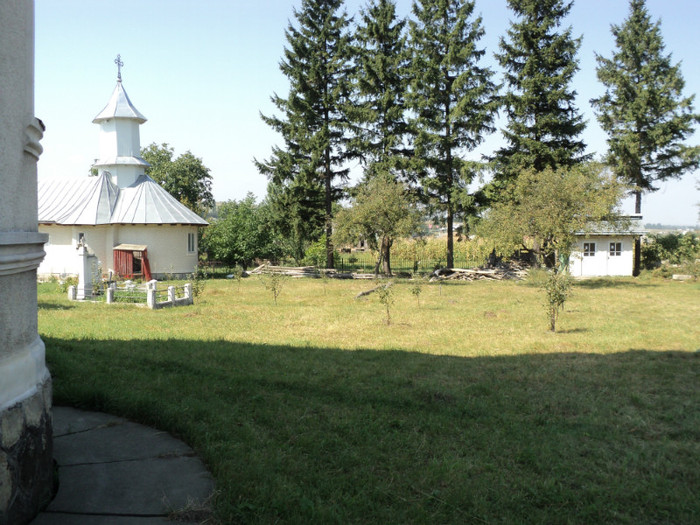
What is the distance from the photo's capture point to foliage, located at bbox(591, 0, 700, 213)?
114 ft

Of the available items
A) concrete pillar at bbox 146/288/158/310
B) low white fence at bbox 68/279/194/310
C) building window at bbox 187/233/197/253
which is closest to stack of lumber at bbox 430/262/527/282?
building window at bbox 187/233/197/253

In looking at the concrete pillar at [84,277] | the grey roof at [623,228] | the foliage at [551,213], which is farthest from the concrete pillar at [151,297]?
the grey roof at [623,228]

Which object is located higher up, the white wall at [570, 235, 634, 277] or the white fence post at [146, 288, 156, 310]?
the white wall at [570, 235, 634, 277]

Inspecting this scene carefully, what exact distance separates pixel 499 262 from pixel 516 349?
940 inches

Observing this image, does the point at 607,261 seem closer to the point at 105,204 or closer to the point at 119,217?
the point at 119,217

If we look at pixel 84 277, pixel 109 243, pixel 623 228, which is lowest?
pixel 84 277

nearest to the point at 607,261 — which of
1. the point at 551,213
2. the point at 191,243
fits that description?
the point at 551,213

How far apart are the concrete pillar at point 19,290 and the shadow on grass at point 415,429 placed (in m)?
1.24

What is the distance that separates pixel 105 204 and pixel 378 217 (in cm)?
1477

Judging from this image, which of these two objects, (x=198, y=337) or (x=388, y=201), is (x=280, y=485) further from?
(x=388, y=201)

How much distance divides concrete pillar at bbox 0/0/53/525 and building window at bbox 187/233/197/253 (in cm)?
2681

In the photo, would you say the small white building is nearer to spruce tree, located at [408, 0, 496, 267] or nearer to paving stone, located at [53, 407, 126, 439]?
spruce tree, located at [408, 0, 496, 267]

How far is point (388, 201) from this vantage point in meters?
25.4

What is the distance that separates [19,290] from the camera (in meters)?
3.52
